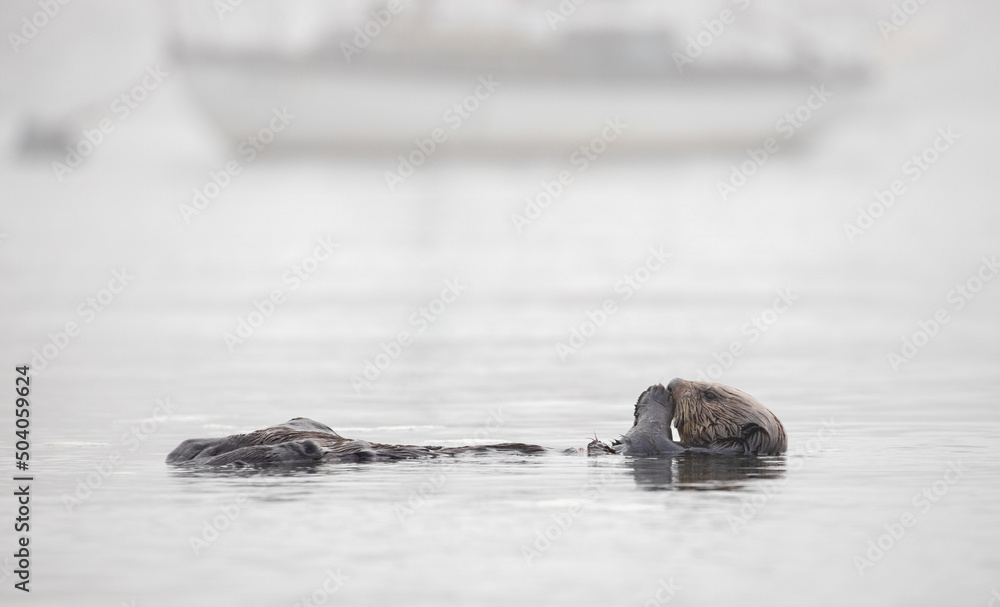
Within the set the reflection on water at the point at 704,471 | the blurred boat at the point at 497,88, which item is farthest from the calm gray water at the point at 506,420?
the blurred boat at the point at 497,88

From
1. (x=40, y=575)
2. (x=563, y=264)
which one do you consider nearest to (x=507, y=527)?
(x=40, y=575)

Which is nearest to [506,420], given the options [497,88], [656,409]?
[656,409]

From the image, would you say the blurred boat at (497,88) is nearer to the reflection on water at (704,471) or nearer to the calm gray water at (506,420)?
the calm gray water at (506,420)

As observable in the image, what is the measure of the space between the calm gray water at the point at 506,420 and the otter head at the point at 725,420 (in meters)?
0.18

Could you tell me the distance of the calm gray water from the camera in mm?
6691

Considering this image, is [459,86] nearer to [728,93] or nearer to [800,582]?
[728,93]

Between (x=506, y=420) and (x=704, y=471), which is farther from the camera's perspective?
(x=506, y=420)

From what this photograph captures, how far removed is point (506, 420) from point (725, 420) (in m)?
2.23

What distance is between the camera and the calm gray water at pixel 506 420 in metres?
6.69

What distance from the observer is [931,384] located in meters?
13.5

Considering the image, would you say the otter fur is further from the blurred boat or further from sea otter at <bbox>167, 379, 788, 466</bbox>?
the blurred boat

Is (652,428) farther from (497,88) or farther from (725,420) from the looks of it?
(497,88)

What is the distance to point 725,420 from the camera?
9727 mm

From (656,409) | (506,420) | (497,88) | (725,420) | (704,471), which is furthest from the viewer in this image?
(497,88)
